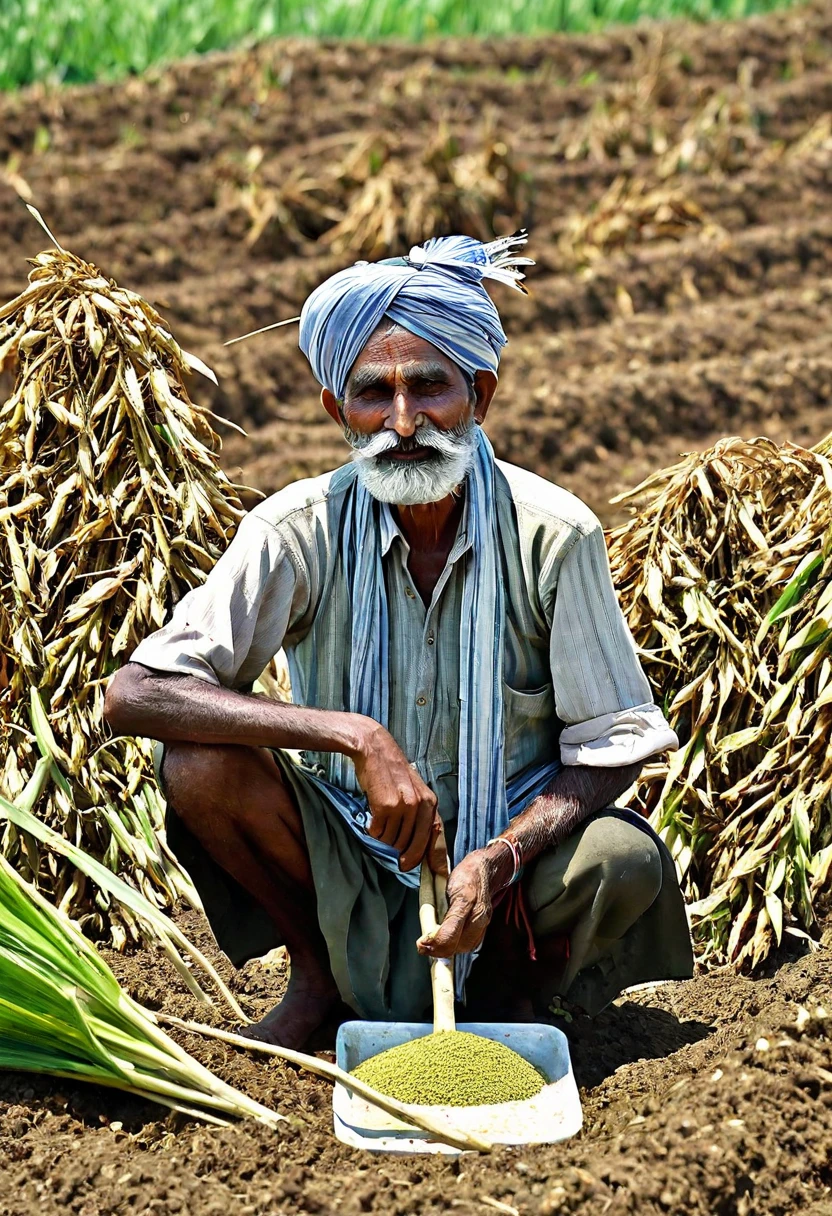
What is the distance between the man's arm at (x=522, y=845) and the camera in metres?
2.52

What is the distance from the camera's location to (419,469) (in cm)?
270

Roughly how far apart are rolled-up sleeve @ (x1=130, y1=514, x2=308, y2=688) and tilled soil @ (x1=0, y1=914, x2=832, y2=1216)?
648mm

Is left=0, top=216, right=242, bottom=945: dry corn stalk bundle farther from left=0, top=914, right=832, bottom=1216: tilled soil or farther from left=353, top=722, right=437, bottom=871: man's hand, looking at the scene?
left=353, top=722, right=437, bottom=871: man's hand

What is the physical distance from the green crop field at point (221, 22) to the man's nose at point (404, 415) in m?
7.62

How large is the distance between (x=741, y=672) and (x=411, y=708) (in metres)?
0.97

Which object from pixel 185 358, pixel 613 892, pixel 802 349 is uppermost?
pixel 185 358

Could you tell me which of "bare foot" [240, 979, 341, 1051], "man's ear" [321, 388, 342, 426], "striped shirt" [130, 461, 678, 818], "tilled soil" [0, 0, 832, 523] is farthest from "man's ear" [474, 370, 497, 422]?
"tilled soil" [0, 0, 832, 523]

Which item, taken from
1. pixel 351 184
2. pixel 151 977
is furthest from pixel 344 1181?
pixel 351 184

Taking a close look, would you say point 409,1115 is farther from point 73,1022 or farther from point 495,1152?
point 73,1022

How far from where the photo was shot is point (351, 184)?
8.39 meters

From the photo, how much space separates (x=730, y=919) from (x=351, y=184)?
19.7ft

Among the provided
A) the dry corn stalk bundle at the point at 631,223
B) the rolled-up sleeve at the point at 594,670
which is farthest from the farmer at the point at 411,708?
the dry corn stalk bundle at the point at 631,223

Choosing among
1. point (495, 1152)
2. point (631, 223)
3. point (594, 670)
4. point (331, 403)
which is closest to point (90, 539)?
point (331, 403)

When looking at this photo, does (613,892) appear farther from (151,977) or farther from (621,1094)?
(151,977)
